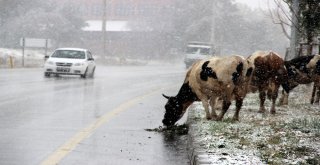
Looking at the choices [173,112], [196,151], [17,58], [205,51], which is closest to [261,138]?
[196,151]

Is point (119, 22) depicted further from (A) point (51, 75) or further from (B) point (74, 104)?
(B) point (74, 104)

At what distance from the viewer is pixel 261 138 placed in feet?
31.7

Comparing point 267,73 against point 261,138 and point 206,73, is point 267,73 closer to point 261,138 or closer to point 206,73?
point 206,73

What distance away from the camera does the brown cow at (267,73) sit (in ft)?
47.4

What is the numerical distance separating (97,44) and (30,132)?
6728 centimetres

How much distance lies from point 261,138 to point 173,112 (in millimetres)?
2863

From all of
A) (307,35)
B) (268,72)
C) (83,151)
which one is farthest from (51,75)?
(83,151)

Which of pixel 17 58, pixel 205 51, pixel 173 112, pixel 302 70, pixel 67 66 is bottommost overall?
pixel 17 58

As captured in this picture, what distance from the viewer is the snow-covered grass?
7785 millimetres

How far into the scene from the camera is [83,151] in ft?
29.7

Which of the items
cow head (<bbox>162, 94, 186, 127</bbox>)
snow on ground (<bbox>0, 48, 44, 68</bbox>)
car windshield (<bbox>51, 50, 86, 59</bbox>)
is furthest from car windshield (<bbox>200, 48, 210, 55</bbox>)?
cow head (<bbox>162, 94, 186, 127</bbox>)

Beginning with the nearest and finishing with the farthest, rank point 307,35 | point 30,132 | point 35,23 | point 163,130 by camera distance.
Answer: point 30,132
point 163,130
point 307,35
point 35,23

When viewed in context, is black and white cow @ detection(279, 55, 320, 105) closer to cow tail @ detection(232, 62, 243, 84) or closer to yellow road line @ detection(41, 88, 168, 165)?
yellow road line @ detection(41, 88, 168, 165)

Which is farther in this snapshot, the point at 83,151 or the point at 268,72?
the point at 268,72
